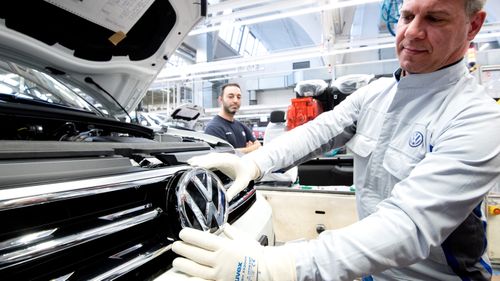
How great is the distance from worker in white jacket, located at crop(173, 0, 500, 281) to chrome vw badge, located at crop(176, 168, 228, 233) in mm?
58

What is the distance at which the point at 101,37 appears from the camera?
2.03 metres

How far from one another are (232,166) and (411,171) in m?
0.64

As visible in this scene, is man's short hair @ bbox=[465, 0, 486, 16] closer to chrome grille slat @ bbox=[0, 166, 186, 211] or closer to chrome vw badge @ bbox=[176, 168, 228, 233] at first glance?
chrome vw badge @ bbox=[176, 168, 228, 233]

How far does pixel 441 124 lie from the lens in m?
0.97

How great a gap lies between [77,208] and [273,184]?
2.39m

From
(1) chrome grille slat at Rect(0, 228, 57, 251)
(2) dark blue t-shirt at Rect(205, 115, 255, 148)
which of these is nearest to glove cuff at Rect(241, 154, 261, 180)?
(1) chrome grille slat at Rect(0, 228, 57, 251)

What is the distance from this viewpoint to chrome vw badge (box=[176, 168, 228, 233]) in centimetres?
78

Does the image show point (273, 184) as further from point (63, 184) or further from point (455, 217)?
point (63, 184)

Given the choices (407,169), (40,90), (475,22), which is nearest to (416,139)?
(407,169)

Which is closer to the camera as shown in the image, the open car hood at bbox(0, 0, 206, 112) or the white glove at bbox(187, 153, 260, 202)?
the white glove at bbox(187, 153, 260, 202)

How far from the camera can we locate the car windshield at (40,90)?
1.30 metres

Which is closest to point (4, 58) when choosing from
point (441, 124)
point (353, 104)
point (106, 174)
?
point (106, 174)

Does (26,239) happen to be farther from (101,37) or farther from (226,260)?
(101,37)

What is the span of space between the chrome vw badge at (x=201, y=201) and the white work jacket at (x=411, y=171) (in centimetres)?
24
